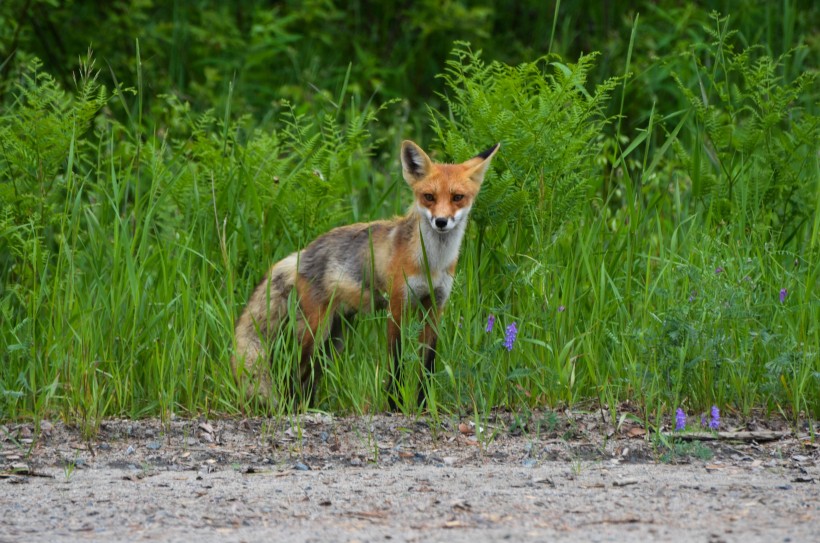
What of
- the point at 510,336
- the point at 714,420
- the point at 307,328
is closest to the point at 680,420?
the point at 714,420

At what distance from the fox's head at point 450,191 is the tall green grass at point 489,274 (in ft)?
0.50

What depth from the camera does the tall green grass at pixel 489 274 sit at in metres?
5.38

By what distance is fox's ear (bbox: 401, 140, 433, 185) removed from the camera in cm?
647

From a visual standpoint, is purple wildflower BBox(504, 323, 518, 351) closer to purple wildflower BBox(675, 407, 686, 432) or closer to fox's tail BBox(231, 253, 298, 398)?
purple wildflower BBox(675, 407, 686, 432)

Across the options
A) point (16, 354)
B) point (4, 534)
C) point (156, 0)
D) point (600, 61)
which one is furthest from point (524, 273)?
point (156, 0)

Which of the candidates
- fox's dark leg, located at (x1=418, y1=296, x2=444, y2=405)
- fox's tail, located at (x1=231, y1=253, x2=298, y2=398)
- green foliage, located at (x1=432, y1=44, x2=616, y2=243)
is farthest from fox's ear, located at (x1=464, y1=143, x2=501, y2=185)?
fox's tail, located at (x1=231, y1=253, x2=298, y2=398)

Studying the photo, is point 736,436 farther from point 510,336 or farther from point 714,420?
point 510,336

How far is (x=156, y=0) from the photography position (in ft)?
42.2

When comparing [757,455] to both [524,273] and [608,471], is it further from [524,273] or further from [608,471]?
[524,273]

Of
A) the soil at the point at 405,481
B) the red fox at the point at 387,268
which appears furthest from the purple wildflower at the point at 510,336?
the red fox at the point at 387,268

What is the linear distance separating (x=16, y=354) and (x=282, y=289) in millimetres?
1627

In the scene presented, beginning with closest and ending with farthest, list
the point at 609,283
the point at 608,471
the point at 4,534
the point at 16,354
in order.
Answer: the point at 4,534 < the point at 608,471 < the point at 16,354 < the point at 609,283

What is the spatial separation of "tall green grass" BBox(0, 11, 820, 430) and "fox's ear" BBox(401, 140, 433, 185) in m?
0.28

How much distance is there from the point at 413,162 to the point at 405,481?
269cm
